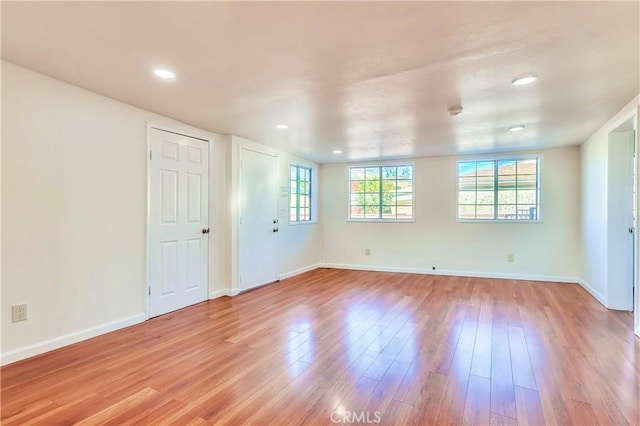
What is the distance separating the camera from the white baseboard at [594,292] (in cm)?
414

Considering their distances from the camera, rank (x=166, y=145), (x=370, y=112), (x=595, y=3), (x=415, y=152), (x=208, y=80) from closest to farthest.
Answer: (x=595, y=3), (x=208, y=80), (x=370, y=112), (x=166, y=145), (x=415, y=152)

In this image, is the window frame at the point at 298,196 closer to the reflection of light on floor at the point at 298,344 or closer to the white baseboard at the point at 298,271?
the white baseboard at the point at 298,271

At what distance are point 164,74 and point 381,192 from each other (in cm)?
497

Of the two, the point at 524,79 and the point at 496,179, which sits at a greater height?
the point at 524,79

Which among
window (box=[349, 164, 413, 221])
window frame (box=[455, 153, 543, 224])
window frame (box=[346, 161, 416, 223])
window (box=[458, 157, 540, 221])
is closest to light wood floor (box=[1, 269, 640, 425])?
window frame (box=[455, 153, 543, 224])

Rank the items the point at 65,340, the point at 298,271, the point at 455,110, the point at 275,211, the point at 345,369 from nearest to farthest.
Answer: the point at 345,369
the point at 65,340
the point at 455,110
the point at 275,211
the point at 298,271

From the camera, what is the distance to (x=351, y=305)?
4203 mm

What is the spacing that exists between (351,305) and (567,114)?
3.33 meters

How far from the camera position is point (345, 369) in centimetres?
246

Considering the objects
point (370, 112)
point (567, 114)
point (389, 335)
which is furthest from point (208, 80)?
point (567, 114)

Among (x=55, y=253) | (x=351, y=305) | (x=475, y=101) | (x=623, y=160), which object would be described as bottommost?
(x=351, y=305)

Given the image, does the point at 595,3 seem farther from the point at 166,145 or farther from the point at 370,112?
the point at 166,145

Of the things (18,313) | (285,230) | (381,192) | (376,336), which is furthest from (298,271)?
(18,313)

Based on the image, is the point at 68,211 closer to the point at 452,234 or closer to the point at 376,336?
the point at 376,336
